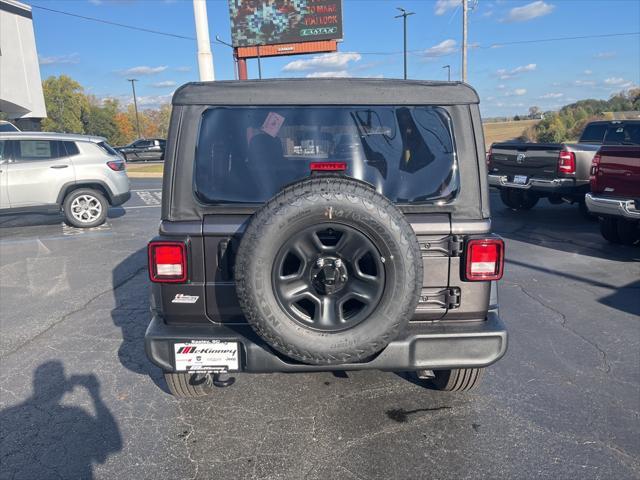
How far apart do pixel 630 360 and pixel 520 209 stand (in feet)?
25.2

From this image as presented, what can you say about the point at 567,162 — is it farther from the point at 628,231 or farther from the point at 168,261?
the point at 168,261

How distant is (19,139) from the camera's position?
866 cm

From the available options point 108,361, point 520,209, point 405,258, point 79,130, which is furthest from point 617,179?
point 79,130

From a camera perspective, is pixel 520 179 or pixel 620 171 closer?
pixel 620 171

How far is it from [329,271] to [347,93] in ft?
3.31

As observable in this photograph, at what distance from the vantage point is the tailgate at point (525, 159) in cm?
902

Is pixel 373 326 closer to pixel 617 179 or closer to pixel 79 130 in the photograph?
pixel 617 179

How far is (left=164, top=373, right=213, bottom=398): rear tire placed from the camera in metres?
3.05

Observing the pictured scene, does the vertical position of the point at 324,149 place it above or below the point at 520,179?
above

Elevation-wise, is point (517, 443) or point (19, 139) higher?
point (19, 139)

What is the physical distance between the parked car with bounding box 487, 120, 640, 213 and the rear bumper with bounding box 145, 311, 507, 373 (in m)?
7.39

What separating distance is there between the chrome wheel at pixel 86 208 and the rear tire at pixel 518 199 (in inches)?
338

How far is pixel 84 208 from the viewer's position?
365 inches

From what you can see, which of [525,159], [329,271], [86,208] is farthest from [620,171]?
[86,208]
